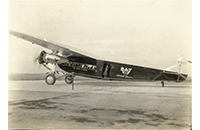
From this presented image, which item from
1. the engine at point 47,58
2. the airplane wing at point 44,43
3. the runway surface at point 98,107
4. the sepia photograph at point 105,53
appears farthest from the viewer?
the engine at point 47,58

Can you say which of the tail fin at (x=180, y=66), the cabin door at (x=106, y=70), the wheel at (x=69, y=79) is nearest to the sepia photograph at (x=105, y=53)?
the tail fin at (x=180, y=66)

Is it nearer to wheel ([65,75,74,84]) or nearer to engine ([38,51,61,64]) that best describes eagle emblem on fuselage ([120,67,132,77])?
wheel ([65,75,74,84])

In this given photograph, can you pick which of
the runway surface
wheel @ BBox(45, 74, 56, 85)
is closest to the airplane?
wheel @ BBox(45, 74, 56, 85)

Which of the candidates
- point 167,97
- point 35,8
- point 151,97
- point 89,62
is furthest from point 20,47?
point 167,97

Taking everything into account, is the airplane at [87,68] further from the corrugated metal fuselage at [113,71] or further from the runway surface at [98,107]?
the runway surface at [98,107]

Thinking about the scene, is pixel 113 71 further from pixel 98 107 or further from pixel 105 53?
pixel 98 107

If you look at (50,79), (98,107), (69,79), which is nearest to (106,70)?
(69,79)
